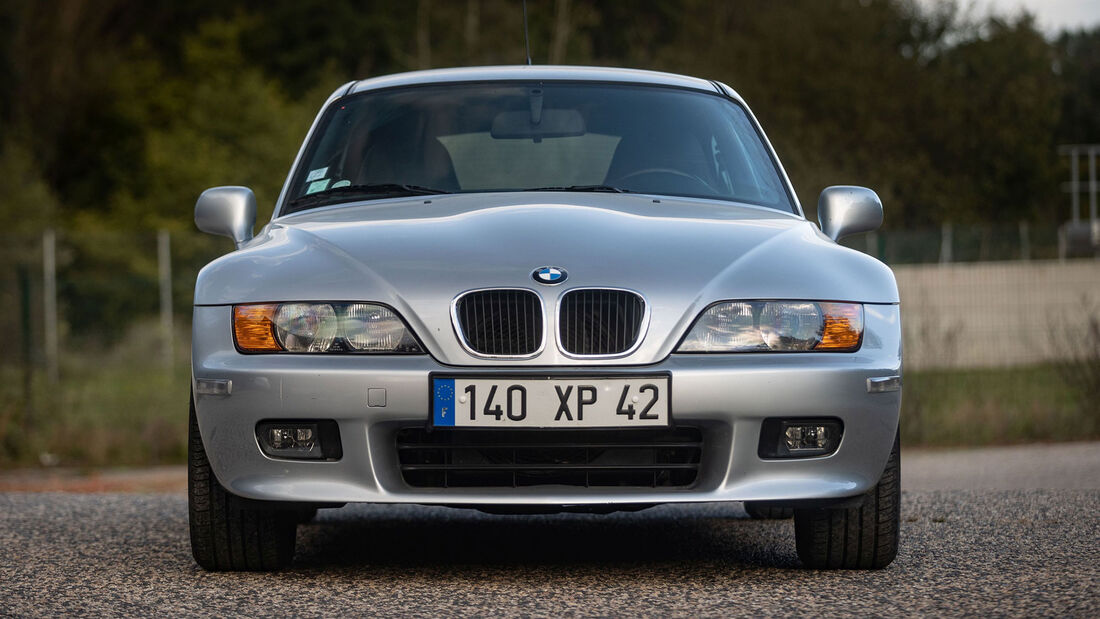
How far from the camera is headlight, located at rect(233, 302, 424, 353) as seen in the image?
3975mm

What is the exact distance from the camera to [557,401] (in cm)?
388

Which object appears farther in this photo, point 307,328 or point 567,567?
point 567,567

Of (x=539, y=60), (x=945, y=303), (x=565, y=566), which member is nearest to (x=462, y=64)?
(x=539, y=60)

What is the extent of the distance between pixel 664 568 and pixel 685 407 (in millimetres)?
969

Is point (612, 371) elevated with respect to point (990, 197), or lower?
elevated

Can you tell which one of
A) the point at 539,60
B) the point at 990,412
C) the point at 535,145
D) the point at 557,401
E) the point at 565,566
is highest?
the point at 539,60

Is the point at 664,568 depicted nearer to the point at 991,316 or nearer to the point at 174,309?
the point at 991,316

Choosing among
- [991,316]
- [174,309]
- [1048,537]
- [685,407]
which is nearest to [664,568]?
[685,407]

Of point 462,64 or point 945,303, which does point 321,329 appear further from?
point 462,64

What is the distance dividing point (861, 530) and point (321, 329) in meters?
1.69

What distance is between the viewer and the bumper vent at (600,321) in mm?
3920

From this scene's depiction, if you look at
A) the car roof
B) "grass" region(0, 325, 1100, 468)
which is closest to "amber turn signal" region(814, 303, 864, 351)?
the car roof

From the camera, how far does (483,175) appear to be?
5.23m

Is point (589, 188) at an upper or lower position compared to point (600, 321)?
upper
